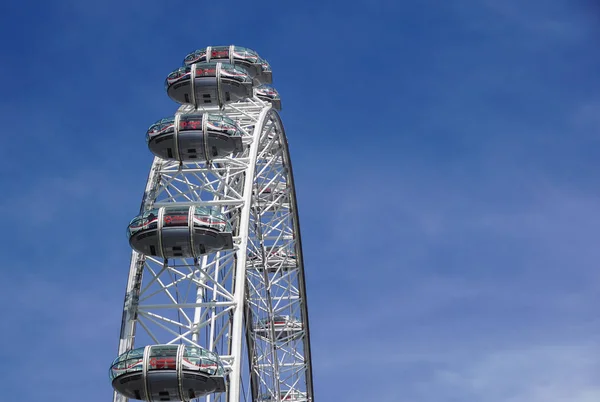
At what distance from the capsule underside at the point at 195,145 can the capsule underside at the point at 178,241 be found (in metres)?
4.69

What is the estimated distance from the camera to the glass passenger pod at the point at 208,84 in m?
46.2

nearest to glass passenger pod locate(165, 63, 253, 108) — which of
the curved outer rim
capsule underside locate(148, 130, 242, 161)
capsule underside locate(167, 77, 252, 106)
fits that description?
capsule underside locate(167, 77, 252, 106)

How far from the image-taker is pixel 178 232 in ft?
128

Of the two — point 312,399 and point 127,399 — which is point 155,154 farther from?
point 312,399

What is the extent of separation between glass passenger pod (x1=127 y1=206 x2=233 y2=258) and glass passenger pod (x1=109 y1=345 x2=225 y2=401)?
4.67 metres

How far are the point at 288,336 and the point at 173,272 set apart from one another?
2008cm

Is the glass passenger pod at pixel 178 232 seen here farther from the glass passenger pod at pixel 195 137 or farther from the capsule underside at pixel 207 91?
the capsule underside at pixel 207 91

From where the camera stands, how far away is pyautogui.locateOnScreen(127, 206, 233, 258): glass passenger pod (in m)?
39.0

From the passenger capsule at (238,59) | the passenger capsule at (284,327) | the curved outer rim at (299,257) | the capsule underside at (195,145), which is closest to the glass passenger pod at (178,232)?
the capsule underside at (195,145)

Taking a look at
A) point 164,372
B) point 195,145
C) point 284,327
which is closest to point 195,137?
point 195,145

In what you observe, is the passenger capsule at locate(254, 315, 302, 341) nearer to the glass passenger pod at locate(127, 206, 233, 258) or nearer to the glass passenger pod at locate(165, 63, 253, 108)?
the glass passenger pod at locate(165, 63, 253, 108)

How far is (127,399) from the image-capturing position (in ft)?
127

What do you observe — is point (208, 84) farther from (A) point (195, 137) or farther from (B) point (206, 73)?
(A) point (195, 137)

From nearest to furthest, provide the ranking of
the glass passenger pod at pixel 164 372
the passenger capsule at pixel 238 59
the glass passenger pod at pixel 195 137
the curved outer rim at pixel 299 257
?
the glass passenger pod at pixel 164 372, the glass passenger pod at pixel 195 137, the passenger capsule at pixel 238 59, the curved outer rim at pixel 299 257
